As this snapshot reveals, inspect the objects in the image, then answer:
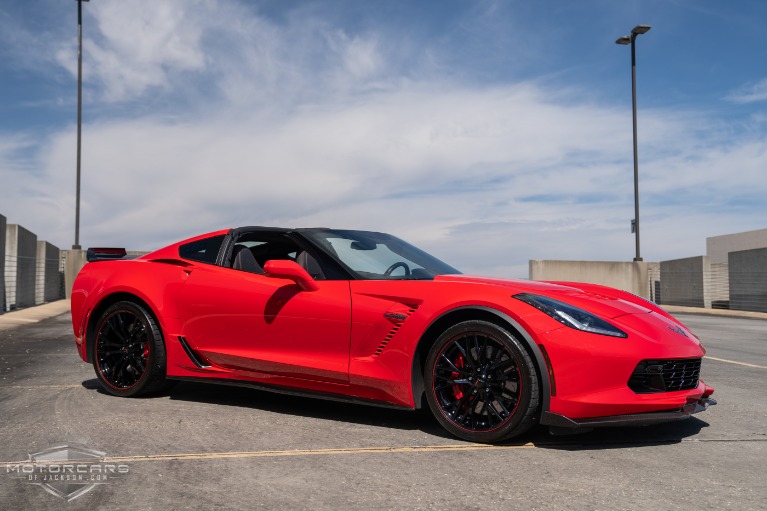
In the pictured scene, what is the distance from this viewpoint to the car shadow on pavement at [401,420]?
423 cm

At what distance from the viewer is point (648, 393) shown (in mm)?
3988

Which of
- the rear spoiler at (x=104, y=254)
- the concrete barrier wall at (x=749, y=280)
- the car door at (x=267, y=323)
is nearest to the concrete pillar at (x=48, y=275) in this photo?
the rear spoiler at (x=104, y=254)

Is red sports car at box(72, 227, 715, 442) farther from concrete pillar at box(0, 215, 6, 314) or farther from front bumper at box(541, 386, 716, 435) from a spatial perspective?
concrete pillar at box(0, 215, 6, 314)

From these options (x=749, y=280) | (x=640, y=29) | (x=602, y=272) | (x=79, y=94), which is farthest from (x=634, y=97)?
(x=79, y=94)

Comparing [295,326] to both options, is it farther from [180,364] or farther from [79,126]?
[79,126]

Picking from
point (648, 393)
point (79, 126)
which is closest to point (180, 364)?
point (648, 393)

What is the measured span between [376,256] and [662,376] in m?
2.03

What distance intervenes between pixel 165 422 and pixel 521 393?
228 cm

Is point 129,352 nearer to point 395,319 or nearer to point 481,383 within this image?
point 395,319

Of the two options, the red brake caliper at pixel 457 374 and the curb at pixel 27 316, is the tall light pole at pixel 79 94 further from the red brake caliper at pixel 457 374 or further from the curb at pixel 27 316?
the red brake caliper at pixel 457 374

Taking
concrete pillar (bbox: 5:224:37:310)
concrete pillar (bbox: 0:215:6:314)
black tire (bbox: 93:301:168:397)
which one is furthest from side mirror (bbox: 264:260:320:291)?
concrete pillar (bbox: 5:224:37:310)

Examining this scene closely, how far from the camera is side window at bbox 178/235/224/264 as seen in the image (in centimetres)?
554

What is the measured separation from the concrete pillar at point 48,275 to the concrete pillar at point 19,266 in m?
0.65

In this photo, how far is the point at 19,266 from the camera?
62.0 ft
